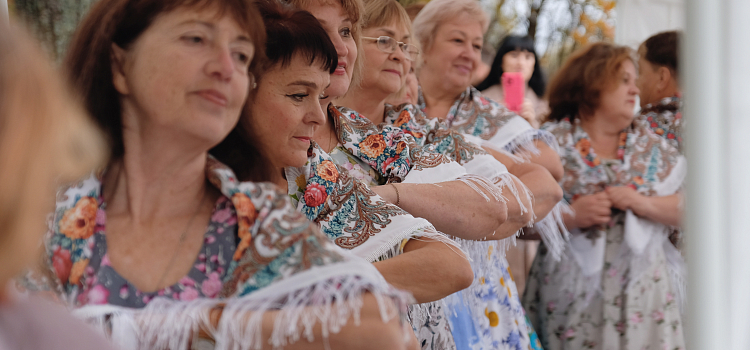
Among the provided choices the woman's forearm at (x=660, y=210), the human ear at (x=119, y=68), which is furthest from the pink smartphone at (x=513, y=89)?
the human ear at (x=119, y=68)

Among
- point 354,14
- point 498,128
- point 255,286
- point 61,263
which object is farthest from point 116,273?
point 498,128

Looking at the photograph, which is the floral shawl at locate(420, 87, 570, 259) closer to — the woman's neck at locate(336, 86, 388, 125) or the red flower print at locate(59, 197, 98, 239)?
the woman's neck at locate(336, 86, 388, 125)

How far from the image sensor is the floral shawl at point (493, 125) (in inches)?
89.4

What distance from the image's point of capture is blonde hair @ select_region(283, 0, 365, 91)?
1.44 meters

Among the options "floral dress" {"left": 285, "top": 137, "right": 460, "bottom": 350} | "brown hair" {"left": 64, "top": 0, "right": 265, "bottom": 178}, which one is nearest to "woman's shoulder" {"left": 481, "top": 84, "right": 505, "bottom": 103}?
"floral dress" {"left": 285, "top": 137, "right": 460, "bottom": 350}

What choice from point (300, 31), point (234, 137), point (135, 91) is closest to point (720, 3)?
point (300, 31)

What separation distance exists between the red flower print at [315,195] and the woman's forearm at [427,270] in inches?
6.6

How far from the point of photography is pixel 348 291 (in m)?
0.91

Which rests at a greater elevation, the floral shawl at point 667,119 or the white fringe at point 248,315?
the floral shawl at point 667,119

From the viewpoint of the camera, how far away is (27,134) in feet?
2.35

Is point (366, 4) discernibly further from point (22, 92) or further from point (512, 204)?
point (22, 92)

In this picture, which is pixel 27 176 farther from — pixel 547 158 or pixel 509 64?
pixel 509 64

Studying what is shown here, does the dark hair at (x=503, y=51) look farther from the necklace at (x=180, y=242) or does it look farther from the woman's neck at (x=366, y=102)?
the necklace at (x=180, y=242)

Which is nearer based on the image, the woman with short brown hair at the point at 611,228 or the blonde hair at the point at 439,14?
the blonde hair at the point at 439,14
